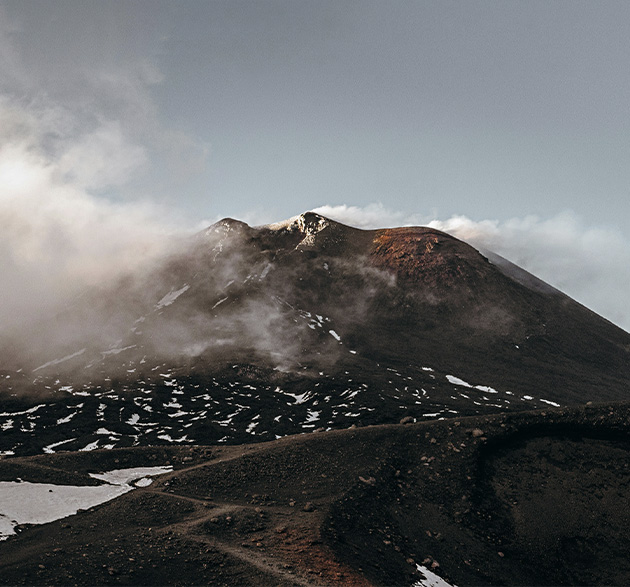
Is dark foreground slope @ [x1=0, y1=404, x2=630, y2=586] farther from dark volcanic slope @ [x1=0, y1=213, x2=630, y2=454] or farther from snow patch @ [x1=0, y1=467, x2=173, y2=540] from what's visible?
dark volcanic slope @ [x1=0, y1=213, x2=630, y2=454]

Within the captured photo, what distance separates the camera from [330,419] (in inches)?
3804

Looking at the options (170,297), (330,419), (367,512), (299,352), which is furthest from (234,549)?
(170,297)

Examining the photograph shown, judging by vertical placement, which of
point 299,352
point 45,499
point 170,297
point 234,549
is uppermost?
point 170,297

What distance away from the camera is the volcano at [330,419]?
26750mm

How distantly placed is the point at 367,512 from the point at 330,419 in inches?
2626

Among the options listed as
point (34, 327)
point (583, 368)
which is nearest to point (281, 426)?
point (583, 368)

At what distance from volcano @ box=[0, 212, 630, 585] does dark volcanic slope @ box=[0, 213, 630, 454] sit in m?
0.80

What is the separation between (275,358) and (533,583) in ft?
366

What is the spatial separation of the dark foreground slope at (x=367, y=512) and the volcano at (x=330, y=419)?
154mm

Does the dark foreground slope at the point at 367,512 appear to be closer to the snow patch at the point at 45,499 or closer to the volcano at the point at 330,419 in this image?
the volcano at the point at 330,419

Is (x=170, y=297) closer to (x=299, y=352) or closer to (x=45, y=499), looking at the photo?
(x=299, y=352)

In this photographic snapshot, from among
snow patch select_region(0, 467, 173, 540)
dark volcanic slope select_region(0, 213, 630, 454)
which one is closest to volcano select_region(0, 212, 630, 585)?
dark volcanic slope select_region(0, 213, 630, 454)

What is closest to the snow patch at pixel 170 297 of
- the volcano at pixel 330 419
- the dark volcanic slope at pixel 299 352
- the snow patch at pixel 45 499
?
the dark volcanic slope at pixel 299 352

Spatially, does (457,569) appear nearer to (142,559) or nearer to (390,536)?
(390,536)
